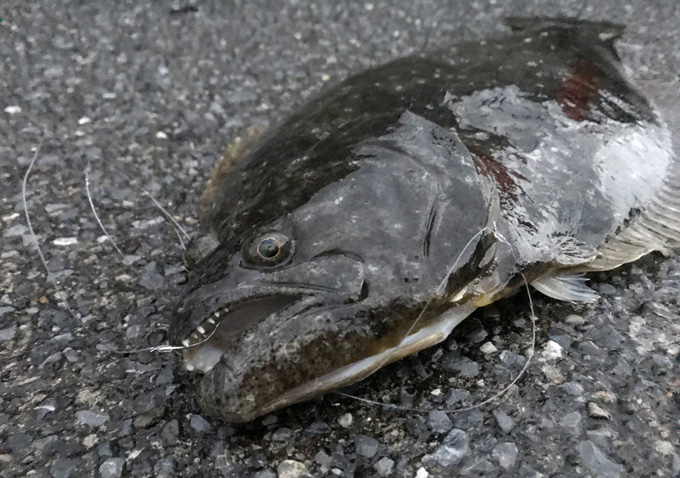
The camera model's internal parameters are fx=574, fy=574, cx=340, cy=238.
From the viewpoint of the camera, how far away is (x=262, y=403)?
7.32 feet

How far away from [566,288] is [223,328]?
171cm

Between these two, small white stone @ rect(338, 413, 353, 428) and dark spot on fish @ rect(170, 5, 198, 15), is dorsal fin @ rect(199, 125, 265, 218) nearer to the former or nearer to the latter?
small white stone @ rect(338, 413, 353, 428)

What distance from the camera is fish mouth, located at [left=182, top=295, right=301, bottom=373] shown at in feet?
7.42

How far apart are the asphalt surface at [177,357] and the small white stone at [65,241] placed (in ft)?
0.05

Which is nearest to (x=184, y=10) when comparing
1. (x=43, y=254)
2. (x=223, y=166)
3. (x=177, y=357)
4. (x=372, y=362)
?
(x=223, y=166)

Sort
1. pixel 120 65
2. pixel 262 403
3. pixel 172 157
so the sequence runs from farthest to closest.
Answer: pixel 120 65
pixel 172 157
pixel 262 403

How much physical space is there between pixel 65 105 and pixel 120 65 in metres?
0.84

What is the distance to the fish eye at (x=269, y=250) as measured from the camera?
2.32 m

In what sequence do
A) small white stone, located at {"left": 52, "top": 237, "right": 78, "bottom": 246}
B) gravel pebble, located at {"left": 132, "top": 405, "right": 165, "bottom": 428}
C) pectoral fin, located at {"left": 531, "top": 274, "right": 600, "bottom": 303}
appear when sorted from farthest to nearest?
1. small white stone, located at {"left": 52, "top": 237, "right": 78, "bottom": 246}
2. pectoral fin, located at {"left": 531, "top": 274, "right": 600, "bottom": 303}
3. gravel pebble, located at {"left": 132, "top": 405, "right": 165, "bottom": 428}

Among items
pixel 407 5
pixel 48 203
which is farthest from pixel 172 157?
pixel 407 5

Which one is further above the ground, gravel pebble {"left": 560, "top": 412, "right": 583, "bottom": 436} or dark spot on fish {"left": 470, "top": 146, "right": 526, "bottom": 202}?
dark spot on fish {"left": 470, "top": 146, "right": 526, "bottom": 202}

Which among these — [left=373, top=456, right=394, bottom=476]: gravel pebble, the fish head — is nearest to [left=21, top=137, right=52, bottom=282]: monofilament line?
the fish head

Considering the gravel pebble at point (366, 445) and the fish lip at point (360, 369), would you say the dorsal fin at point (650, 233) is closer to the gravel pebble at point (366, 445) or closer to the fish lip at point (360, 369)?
the fish lip at point (360, 369)

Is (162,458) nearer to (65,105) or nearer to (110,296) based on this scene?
(110,296)
